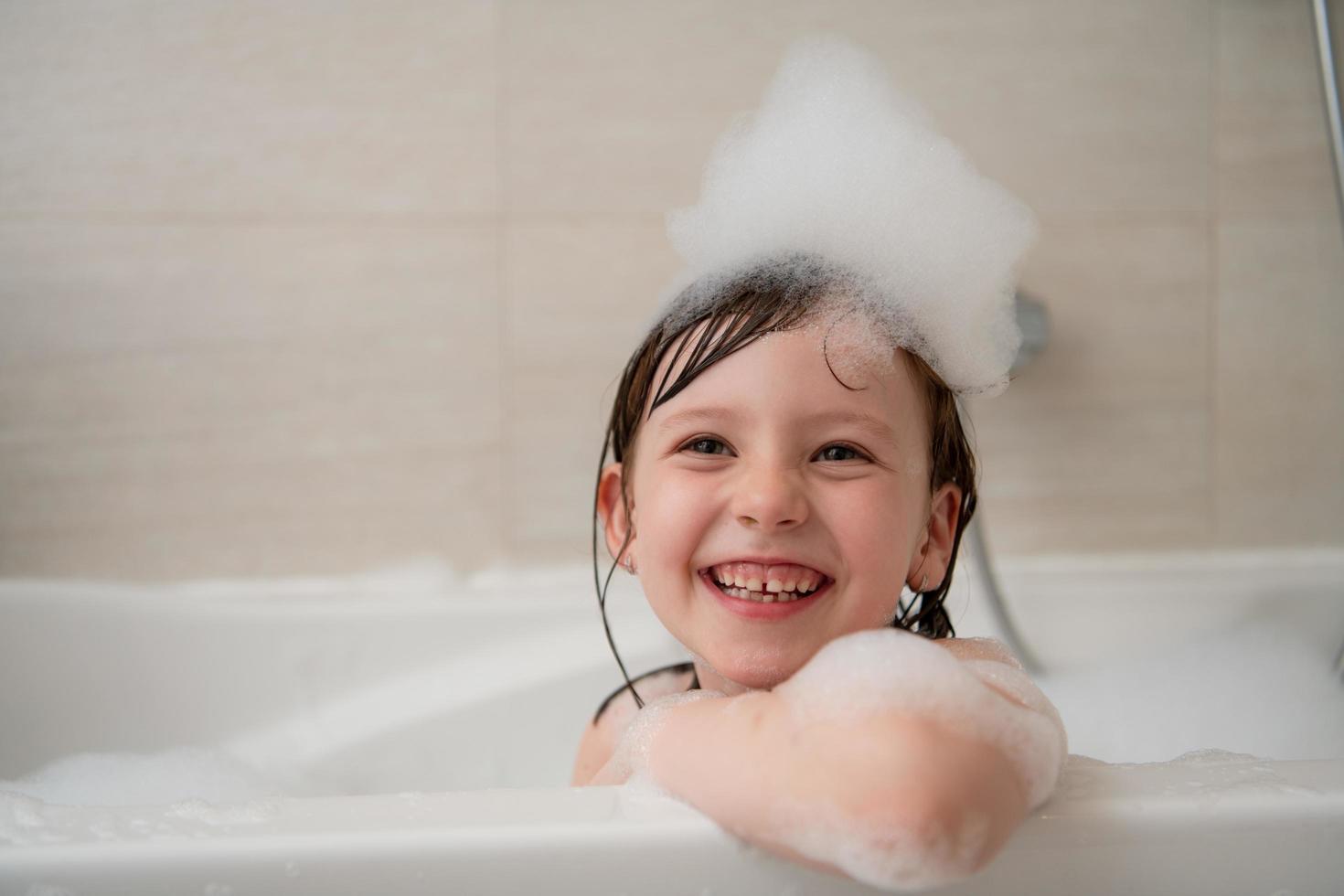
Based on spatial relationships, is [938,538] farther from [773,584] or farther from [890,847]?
[890,847]

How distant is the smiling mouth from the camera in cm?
63

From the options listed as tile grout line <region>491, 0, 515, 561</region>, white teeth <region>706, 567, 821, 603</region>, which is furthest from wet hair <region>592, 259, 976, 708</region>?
tile grout line <region>491, 0, 515, 561</region>

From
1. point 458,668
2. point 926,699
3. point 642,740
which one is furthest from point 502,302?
point 926,699

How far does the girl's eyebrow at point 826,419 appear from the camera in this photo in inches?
25.1

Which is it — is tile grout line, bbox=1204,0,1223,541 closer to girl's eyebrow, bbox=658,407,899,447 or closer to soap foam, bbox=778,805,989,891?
girl's eyebrow, bbox=658,407,899,447

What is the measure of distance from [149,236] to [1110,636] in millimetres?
1175

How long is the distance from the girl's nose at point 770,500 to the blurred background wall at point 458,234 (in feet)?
2.08

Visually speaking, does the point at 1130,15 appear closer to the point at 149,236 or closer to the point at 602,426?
the point at 602,426

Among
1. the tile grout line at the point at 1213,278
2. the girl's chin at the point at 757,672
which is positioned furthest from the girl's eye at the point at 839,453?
the tile grout line at the point at 1213,278

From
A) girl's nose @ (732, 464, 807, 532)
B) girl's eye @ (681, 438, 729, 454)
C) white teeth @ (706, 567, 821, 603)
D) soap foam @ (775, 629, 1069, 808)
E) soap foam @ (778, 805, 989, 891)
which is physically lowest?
soap foam @ (778, 805, 989, 891)

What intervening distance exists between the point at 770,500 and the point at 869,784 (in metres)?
0.21

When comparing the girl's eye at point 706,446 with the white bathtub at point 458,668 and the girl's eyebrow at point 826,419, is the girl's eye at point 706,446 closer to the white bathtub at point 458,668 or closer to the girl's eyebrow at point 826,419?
the girl's eyebrow at point 826,419

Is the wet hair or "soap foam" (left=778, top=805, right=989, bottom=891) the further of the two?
the wet hair

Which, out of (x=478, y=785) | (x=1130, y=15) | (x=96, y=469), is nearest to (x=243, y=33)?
(x=96, y=469)
